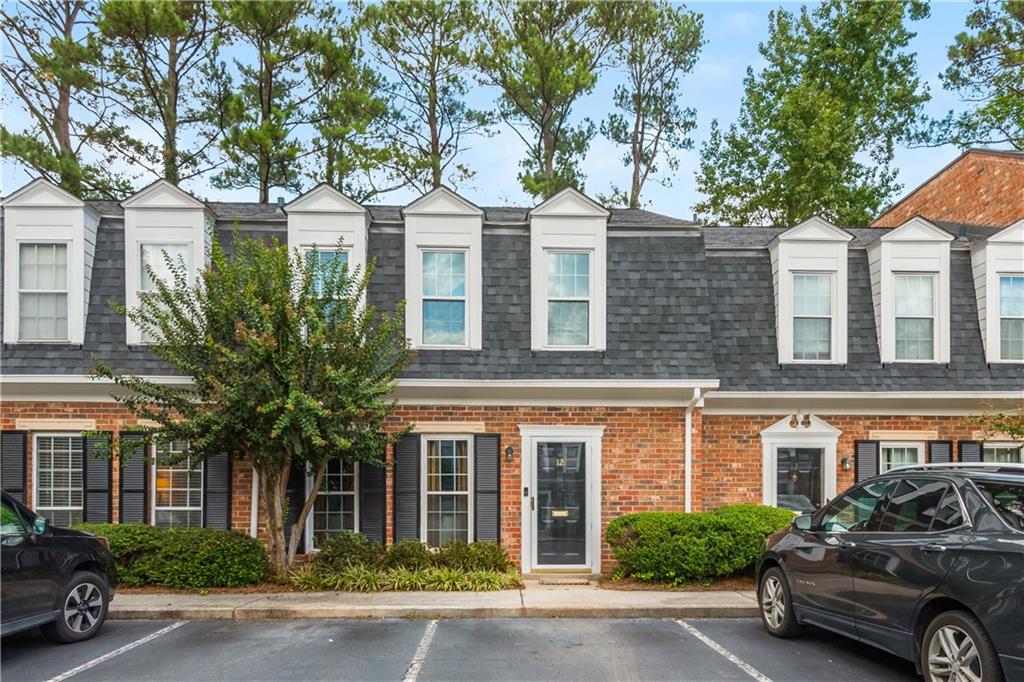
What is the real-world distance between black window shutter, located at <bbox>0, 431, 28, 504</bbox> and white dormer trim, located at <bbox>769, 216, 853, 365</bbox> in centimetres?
1081

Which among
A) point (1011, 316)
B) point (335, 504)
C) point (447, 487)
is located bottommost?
point (335, 504)

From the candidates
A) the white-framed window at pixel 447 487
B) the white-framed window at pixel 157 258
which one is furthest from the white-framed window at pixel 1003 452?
the white-framed window at pixel 157 258

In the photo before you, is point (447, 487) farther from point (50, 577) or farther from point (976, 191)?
point (976, 191)

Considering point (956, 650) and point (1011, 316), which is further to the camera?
point (1011, 316)

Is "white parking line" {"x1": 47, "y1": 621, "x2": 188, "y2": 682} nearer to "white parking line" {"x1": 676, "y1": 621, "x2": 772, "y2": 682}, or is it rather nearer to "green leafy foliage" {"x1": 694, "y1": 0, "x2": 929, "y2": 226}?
"white parking line" {"x1": 676, "y1": 621, "x2": 772, "y2": 682}

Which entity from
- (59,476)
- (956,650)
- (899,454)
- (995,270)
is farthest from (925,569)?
(59,476)

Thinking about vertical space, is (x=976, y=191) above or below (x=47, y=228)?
above

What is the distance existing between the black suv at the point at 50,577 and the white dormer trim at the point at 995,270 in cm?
1202

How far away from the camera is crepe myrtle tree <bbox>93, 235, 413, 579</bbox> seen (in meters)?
8.62

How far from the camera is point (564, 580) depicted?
400 inches

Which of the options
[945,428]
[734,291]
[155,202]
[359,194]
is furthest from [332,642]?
[359,194]

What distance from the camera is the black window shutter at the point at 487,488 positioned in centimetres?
1040

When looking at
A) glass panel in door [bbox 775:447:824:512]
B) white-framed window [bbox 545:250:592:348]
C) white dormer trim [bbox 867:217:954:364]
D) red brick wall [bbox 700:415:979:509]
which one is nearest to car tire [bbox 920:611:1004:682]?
red brick wall [bbox 700:415:979:509]

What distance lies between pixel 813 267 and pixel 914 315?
1682 mm
